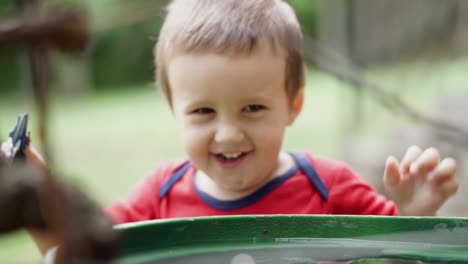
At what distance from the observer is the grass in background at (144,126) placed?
164 inches

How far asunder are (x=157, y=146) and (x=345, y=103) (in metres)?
1.31

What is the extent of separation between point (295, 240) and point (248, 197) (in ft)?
1.17

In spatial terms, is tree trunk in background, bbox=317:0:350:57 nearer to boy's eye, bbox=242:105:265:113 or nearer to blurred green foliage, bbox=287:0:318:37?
blurred green foliage, bbox=287:0:318:37

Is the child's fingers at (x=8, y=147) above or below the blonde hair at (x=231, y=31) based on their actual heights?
below

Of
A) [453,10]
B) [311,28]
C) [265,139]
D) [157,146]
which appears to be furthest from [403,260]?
[311,28]

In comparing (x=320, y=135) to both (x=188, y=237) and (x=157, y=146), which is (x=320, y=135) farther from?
(x=188, y=237)

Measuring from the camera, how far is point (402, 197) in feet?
4.06

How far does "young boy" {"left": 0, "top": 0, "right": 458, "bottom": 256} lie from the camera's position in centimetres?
123

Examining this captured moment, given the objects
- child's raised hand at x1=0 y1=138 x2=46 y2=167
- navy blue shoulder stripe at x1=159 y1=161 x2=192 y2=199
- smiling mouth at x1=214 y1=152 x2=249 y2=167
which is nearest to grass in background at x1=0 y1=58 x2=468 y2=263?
navy blue shoulder stripe at x1=159 y1=161 x2=192 y2=199

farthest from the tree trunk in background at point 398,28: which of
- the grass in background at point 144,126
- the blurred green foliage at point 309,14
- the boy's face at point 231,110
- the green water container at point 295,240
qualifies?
the blurred green foliage at point 309,14

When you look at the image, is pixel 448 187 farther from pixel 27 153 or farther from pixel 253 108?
pixel 27 153

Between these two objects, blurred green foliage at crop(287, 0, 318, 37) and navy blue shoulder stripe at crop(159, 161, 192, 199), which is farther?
blurred green foliage at crop(287, 0, 318, 37)

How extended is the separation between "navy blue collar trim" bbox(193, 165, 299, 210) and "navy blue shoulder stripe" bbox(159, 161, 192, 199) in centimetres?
6

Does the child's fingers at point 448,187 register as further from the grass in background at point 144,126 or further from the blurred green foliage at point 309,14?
the blurred green foliage at point 309,14
